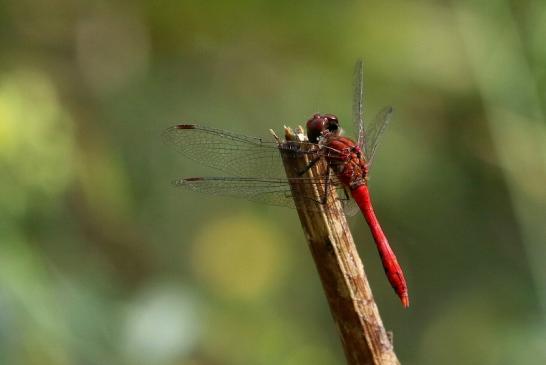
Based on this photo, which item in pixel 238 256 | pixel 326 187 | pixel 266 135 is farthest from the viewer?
pixel 266 135

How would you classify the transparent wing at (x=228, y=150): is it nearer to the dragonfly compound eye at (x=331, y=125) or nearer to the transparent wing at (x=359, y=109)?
the dragonfly compound eye at (x=331, y=125)

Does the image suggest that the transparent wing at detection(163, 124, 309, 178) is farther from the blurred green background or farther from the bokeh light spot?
the bokeh light spot

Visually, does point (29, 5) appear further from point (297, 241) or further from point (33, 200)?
point (297, 241)

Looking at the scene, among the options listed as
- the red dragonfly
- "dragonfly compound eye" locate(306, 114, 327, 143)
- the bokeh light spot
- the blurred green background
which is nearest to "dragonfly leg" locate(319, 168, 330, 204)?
the red dragonfly

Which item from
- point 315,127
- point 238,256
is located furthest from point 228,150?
point 238,256

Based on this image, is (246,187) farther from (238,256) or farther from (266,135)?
(266,135)

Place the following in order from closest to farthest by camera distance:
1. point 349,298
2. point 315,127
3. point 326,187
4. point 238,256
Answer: point 349,298 < point 326,187 < point 315,127 < point 238,256

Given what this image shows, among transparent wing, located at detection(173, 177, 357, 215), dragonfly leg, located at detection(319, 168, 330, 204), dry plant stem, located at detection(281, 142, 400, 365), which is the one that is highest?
transparent wing, located at detection(173, 177, 357, 215)
